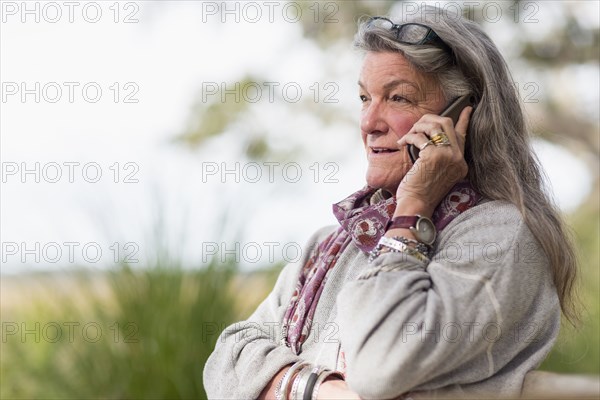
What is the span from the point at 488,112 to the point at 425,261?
0.45m

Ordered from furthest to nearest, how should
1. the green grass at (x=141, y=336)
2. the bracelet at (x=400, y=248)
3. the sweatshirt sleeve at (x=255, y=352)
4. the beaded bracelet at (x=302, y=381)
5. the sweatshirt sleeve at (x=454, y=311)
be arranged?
the green grass at (x=141, y=336), the sweatshirt sleeve at (x=255, y=352), the beaded bracelet at (x=302, y=381), the bracelet at (x=400, y=248), the sweatshirt sleeve at (x=454, y=311)

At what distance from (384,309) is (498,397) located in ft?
1.06

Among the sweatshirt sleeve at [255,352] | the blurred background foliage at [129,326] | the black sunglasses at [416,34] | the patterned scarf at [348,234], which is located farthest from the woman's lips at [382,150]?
the blurred background foliage at [129,326]

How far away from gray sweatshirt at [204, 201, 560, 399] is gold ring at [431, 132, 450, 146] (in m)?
0.17

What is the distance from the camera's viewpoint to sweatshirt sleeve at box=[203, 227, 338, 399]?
208cm

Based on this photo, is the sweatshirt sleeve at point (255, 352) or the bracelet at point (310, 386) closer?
the bracelet at point (310, 386)

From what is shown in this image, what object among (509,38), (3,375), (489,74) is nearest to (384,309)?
(489,74)

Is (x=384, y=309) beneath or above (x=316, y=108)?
above

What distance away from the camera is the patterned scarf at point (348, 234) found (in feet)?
6.62

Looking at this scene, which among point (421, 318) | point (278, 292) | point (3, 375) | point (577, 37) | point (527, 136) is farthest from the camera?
point (577, 37)

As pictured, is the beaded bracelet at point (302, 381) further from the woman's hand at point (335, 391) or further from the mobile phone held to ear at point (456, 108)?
the mobile phone held to ear at point (456, 108)

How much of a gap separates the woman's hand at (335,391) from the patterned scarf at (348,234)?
22cm

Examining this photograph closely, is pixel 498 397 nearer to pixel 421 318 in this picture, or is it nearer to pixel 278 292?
pixel 421 318

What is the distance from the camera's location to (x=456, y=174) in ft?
6.58
